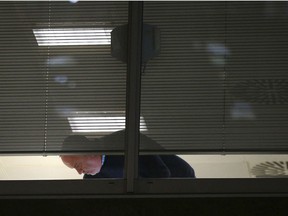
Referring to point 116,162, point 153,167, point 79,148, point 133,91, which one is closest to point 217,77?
point 133,91

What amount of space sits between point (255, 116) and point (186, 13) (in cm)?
66

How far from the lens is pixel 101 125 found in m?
3.81

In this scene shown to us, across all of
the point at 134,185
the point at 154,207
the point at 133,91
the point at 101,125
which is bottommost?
the point at 154,207

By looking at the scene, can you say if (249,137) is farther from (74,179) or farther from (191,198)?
(74,179)

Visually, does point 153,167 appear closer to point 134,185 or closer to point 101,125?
point 134,185

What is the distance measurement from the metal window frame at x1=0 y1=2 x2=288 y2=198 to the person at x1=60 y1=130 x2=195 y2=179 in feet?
0.13

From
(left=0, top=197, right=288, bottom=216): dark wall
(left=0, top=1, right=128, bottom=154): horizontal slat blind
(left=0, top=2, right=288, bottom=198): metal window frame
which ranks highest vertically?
(left=0, top=1, right=128, bottom=154): horizontal slat blind

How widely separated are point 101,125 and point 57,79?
1.12 ft

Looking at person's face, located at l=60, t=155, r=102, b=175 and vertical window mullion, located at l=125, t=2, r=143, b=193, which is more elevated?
vertical window mullion, located at l=125, t=2, r=143, b=193

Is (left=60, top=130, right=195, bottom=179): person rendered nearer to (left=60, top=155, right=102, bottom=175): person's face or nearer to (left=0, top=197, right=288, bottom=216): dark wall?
(left=60, top=155, right=102, bottom=175): person's face

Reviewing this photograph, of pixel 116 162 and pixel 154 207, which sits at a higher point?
pixel 116 162

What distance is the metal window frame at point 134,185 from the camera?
3779 mm

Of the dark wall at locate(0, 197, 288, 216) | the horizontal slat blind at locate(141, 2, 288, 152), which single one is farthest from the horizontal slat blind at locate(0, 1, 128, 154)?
the dark wall at locate(0, 197, 288, 216)

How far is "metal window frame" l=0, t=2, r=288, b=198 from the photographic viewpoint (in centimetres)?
378
